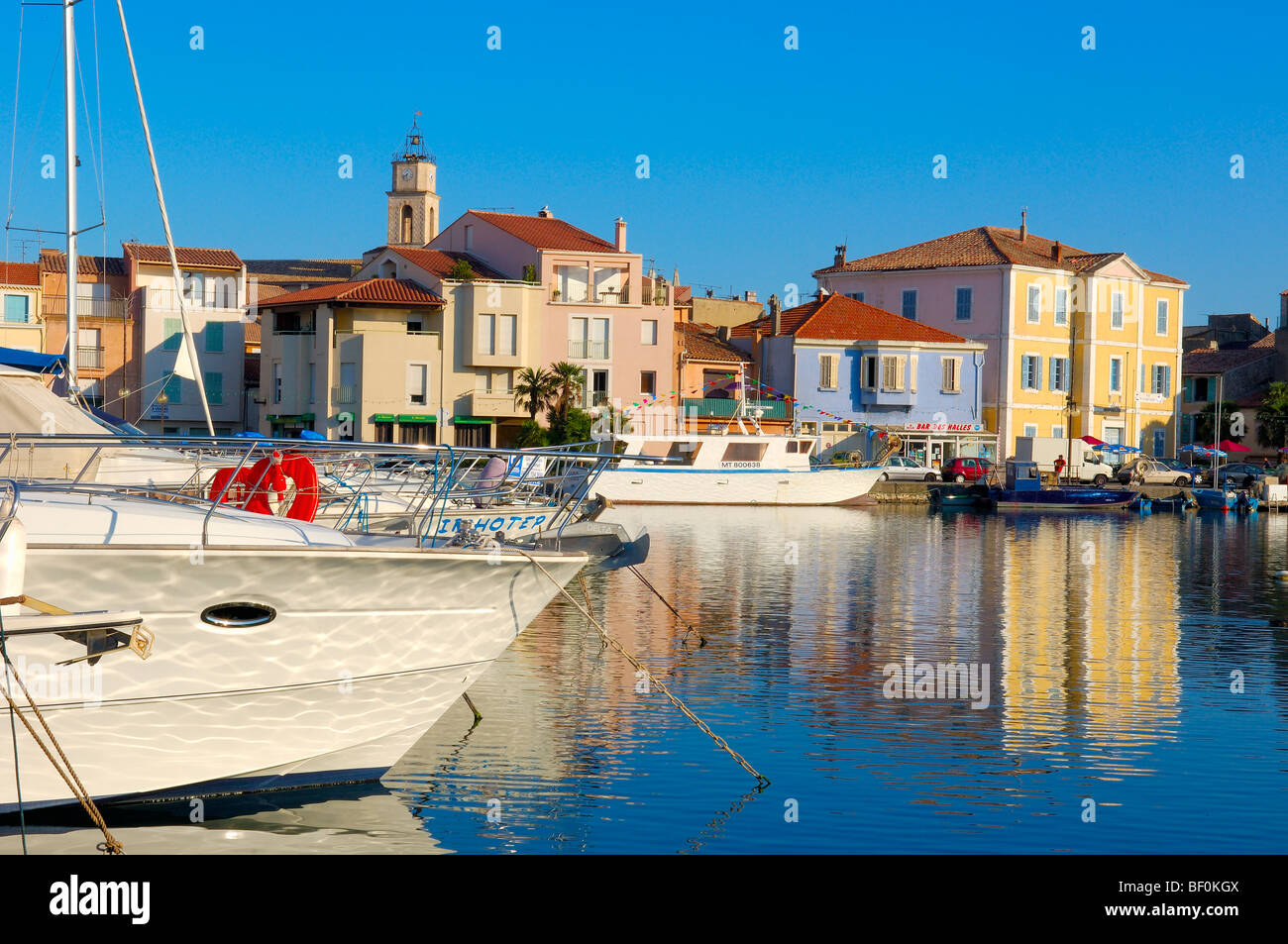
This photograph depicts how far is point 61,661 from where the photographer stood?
8453mm

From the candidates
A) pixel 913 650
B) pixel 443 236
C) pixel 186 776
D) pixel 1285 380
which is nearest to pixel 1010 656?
pixel 913 650

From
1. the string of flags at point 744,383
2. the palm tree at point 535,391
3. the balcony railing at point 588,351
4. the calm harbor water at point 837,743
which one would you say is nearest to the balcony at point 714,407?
the string of flags at point 744,383

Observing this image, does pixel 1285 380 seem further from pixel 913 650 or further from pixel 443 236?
pixel 913 650

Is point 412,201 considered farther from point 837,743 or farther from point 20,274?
point 837,743

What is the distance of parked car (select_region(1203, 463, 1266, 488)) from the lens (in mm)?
59819

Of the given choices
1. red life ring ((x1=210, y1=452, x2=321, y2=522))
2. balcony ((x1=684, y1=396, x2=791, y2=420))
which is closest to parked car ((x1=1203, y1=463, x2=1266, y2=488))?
balcony ((x1=684, y1=396, x2=791, y2=420))

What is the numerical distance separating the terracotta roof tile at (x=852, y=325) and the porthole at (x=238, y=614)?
53101 mm

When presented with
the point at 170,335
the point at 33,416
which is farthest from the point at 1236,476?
the point at 33,416

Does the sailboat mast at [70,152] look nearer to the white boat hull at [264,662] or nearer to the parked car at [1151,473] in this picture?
the white boat hull at [264,662]

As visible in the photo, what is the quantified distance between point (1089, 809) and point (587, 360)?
4883cm

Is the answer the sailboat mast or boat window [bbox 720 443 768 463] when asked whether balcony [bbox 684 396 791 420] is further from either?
the sailboat mast

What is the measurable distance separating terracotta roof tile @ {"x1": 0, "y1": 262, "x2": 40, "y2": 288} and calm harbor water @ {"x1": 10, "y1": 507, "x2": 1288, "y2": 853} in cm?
4146

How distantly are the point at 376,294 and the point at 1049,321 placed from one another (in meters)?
30.6
